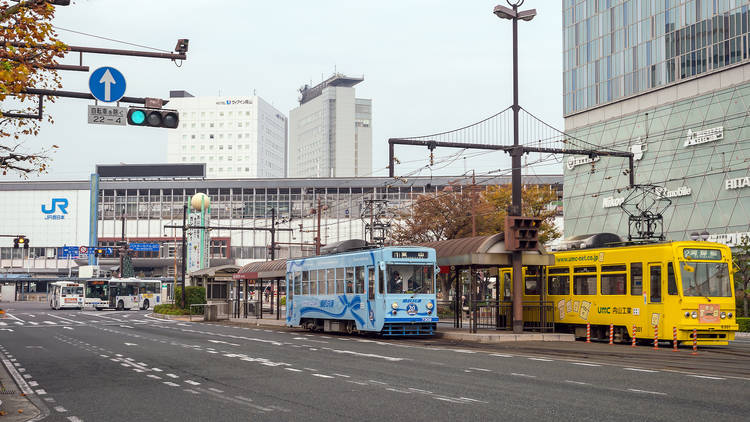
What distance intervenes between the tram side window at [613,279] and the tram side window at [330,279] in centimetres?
955

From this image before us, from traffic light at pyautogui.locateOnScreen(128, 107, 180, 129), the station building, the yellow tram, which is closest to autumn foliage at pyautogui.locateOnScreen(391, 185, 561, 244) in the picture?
the yellow tram

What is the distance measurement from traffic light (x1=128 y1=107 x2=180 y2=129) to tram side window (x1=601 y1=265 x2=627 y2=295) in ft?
45.8

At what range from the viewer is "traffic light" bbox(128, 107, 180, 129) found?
18844mm

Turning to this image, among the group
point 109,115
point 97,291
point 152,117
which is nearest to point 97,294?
point 97,291

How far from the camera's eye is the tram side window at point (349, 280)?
28.7 metres

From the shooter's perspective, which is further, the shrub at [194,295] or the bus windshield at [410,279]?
the shrub at [194,295]

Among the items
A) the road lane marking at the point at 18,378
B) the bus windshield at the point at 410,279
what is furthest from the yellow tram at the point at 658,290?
the road lane marking at the point at 18,378

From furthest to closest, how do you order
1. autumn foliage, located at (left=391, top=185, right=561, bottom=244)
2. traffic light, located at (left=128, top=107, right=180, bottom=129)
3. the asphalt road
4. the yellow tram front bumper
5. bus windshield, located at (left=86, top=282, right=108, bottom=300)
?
bus windshield, located at (left=86, top=282, right=108, bottom=300) → autumn foliage, located at (left=391, top=185, right=561, bottom=244) → the yellow tram front bumper → traffic light, located at (left=128, top=107, right=180, bottom=129) → the asphalt road

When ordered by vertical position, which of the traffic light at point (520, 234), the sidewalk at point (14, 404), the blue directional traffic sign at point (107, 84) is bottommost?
the sidewalk at point (14, 404)

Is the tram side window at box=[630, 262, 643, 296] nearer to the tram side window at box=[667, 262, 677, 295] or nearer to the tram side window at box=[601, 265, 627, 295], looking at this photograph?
the tram side window at box=[601, 265, 627, 295]

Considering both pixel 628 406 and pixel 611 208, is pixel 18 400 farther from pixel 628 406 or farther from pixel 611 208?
pixel 611 208

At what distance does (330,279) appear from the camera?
1204 inches

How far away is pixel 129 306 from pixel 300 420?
7145 centimetres

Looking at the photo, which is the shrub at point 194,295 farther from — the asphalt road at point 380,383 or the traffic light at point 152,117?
the traffic light at point 152,117
